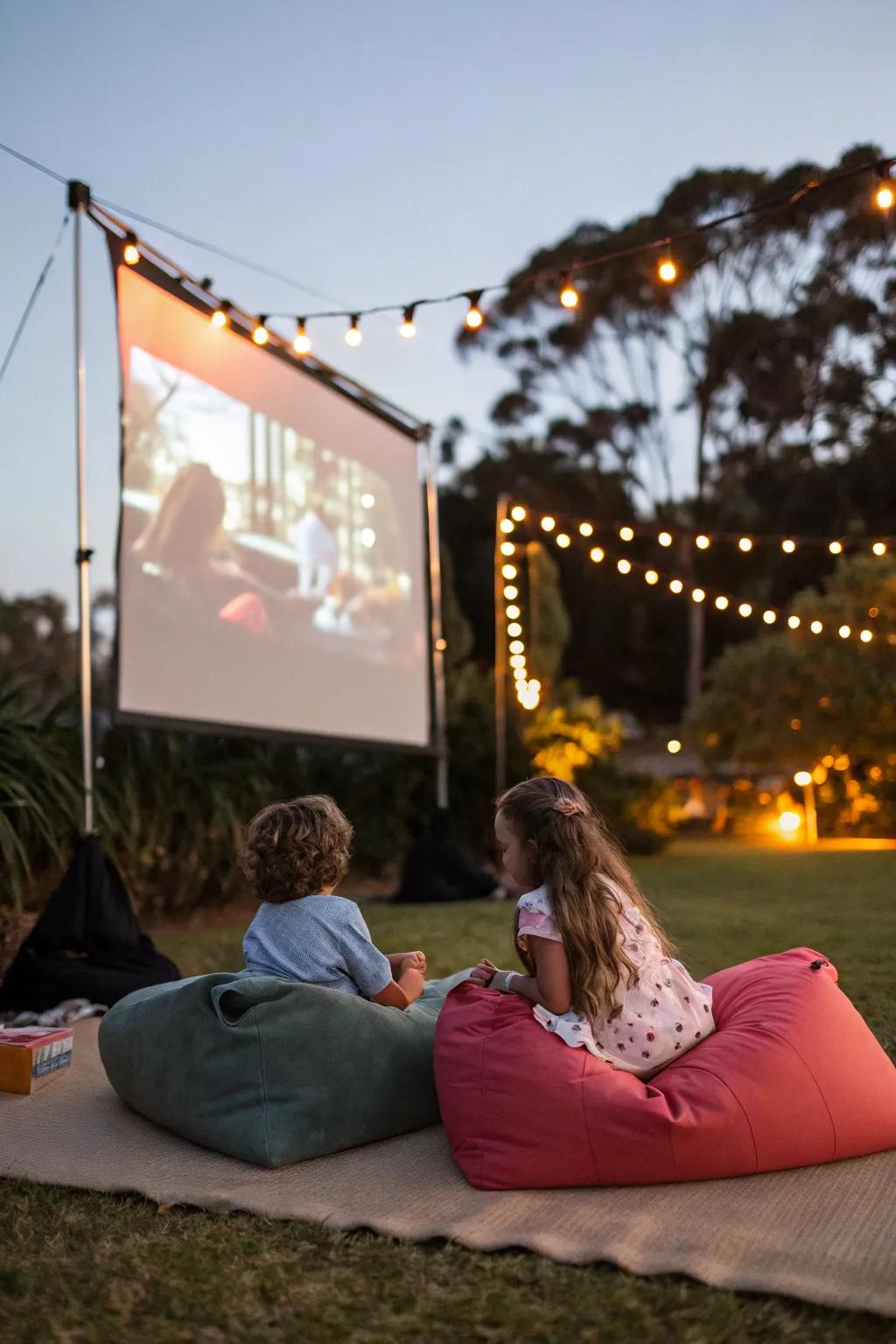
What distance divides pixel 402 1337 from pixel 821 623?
9693mm

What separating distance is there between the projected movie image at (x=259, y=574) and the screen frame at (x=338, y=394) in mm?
41

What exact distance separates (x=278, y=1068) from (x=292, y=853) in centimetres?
46

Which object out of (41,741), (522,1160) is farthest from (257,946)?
(41,741)

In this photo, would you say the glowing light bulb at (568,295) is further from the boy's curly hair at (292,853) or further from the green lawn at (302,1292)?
the green lawn at (302,1292)

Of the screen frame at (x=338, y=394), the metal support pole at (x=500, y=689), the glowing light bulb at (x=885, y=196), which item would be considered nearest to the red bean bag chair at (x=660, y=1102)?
the glowing light bulb at (x=885, y=196)

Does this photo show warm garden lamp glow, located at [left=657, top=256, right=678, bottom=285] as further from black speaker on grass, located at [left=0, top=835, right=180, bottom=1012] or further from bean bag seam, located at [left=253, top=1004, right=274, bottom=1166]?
bean bag seam, located at [left=253, top=1004, right=274, bottom=1166]

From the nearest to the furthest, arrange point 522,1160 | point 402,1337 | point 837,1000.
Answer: point 402,1337, point 522,1160, point 837,1000

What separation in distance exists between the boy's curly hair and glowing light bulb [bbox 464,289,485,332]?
2.86 meters

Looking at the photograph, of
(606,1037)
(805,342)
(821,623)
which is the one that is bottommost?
(606,1037)

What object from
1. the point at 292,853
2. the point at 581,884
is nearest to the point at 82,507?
the point at 292,853

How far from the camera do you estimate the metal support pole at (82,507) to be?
453 centimetres

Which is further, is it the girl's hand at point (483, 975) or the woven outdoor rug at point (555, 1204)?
the girl's hand at point (483, 975)

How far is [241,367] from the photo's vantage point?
19.3ft

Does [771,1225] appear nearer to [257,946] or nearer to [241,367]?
[257,946]
